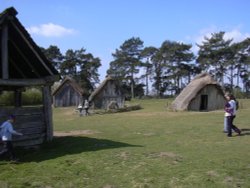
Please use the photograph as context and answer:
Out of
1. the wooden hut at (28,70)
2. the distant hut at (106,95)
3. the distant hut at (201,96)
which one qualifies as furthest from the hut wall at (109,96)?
the wooden hut at (28,70)

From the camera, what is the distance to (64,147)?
15.4m

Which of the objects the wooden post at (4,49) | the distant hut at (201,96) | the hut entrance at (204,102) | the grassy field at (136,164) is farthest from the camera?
the hut entrance at (204,102)

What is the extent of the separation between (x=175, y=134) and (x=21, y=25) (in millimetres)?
8741

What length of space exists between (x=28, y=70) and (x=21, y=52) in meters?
1.67

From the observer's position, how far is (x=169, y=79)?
81750 millimetres

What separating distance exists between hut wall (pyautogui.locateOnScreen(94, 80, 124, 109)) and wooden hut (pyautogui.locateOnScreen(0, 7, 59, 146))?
1163 inches

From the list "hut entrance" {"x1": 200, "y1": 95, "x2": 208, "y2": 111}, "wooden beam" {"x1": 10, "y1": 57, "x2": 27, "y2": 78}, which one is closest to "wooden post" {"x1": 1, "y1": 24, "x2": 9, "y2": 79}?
"wooden beam" {"x1": 10, "y1": 57, "x2": 27, "y2": 78}

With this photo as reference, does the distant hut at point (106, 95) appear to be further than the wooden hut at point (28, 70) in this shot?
Yes

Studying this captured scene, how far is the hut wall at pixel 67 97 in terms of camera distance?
55625 mm

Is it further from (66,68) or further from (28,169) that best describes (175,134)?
(66,68)

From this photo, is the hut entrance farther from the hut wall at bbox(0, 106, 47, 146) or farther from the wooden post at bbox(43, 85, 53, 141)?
the hut wall at bbox(0, 106, 47, 146)

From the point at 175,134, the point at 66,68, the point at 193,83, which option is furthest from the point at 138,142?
the point at 66,68

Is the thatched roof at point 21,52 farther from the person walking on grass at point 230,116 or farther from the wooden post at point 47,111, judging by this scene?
the person walking on grass at point 230,116

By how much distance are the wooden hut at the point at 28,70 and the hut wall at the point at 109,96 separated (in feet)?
96.9
